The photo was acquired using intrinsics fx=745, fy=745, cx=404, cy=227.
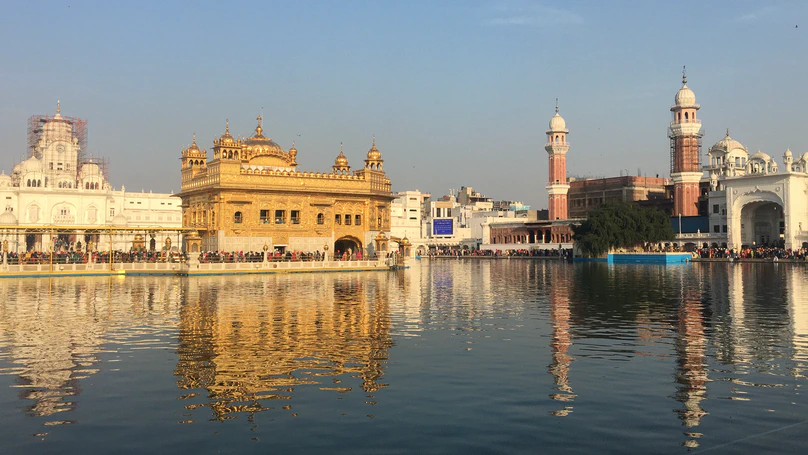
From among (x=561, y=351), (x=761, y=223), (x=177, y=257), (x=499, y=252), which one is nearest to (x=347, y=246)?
(x=177, y=257)

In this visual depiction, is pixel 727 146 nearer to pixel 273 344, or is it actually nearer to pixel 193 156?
pixel 193 156

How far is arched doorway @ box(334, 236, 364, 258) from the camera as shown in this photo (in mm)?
51219

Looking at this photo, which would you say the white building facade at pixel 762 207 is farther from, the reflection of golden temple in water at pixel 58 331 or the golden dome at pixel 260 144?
the reflection of golden temple in water at pixel 58 331

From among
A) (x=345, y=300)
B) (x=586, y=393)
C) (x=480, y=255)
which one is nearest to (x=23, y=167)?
(x=480, y=255)

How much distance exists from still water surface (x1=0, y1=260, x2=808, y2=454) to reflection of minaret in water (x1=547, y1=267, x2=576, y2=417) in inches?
2.3

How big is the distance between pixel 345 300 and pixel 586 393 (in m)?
14.5

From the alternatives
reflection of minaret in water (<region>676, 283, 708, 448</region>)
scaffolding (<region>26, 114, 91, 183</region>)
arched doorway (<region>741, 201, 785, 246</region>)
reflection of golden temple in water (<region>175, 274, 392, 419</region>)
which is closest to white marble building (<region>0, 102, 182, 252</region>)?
scaffolding (<region>26, 114, 91, 183</region>)

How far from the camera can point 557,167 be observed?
98.1 meters

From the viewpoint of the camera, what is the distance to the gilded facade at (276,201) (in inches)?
1833

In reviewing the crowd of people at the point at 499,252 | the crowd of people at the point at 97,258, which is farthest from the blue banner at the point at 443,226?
the crowd of people at the point at 97,258

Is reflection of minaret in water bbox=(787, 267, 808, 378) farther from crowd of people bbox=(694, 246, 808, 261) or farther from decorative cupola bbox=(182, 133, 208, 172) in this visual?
decorative cupola bbox=(182, 133, 208, 172)

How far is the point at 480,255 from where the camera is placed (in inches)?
3688

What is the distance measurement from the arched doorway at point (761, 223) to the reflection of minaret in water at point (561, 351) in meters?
52.5

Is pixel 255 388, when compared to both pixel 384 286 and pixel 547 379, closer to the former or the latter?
pixel 547 379
